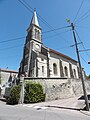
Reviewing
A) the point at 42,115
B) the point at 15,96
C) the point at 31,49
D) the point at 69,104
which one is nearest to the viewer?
the point at 42,115

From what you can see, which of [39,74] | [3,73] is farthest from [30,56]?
[3,73]

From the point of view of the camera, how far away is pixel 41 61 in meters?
23.9

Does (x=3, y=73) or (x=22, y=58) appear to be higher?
(x=22, y=58)

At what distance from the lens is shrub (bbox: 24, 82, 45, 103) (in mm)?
12727

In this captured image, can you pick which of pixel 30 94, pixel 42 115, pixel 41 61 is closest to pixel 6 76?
pixel 41 61

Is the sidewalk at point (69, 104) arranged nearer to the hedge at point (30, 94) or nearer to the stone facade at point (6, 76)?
the hedge at point (30, 94)

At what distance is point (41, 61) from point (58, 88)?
9926mm

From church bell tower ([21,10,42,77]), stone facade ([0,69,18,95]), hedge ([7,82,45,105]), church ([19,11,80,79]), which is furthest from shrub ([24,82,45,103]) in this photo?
stone facade ([0,69,18,95])

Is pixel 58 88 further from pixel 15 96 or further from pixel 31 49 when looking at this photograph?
pixel 31 49

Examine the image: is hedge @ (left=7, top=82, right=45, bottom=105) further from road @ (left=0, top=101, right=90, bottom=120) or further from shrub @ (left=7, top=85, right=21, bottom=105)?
road @ (left=0, top=101, right=90, bottom=120)

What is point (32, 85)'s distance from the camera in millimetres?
13414

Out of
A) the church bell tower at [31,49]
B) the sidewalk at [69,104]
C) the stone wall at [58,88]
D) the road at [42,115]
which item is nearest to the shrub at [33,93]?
the stone wall at [58,88]

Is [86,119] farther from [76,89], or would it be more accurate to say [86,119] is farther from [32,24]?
[32,24]

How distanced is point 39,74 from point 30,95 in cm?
921
